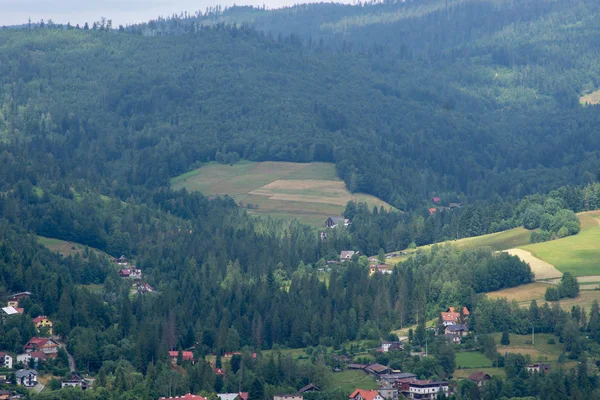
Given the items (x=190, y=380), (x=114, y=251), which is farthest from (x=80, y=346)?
(x=114, y=251)

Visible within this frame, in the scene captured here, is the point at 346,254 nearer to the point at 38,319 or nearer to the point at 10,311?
the point at 38,319

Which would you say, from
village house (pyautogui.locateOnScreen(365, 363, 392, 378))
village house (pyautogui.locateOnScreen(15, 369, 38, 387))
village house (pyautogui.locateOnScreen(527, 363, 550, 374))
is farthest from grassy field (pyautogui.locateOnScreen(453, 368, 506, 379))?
village house (pyautogui.locateOnScreen(15, 369, 38, 387))

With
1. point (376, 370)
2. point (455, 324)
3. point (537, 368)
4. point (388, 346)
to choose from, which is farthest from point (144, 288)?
point (537, 368)

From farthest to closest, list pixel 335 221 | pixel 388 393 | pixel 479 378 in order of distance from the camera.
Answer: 1. pixel 335 221
2. pixel 479 378
3. pixel 388 393

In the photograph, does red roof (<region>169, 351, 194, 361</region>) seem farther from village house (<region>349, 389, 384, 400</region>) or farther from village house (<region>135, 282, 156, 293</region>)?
village house (<region>135, 282, 156, 293</region>)

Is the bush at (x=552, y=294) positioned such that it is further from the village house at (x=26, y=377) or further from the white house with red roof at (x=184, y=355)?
the village house at (x=26, y=377)
